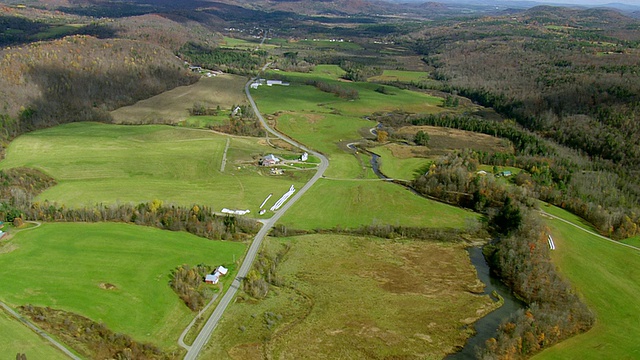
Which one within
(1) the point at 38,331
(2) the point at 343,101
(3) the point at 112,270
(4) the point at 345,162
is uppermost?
(1) the point at 38,331

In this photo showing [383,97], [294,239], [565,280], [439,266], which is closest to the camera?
[565,280]

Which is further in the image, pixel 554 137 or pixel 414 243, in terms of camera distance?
pixel 554 137

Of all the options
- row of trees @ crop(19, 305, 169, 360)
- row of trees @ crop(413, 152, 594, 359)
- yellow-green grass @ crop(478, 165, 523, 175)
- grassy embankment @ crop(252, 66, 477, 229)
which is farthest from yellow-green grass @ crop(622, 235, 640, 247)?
row of trees @ crop(19, 305, 169, 360)

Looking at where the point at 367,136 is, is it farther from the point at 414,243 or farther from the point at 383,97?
the point at 414,243

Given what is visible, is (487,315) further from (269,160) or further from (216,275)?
(269,160)

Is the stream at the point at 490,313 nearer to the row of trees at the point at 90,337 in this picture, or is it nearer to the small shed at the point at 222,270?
the small shed at the point at 222,270

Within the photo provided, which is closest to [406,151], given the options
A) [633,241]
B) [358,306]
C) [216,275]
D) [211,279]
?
[633,241]

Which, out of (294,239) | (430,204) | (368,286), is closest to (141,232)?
(294,239)

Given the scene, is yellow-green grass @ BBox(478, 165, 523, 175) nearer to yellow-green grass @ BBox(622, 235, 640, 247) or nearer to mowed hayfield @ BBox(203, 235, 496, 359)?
yellow-green grass @ BBox(622, 235, 640, 247)
